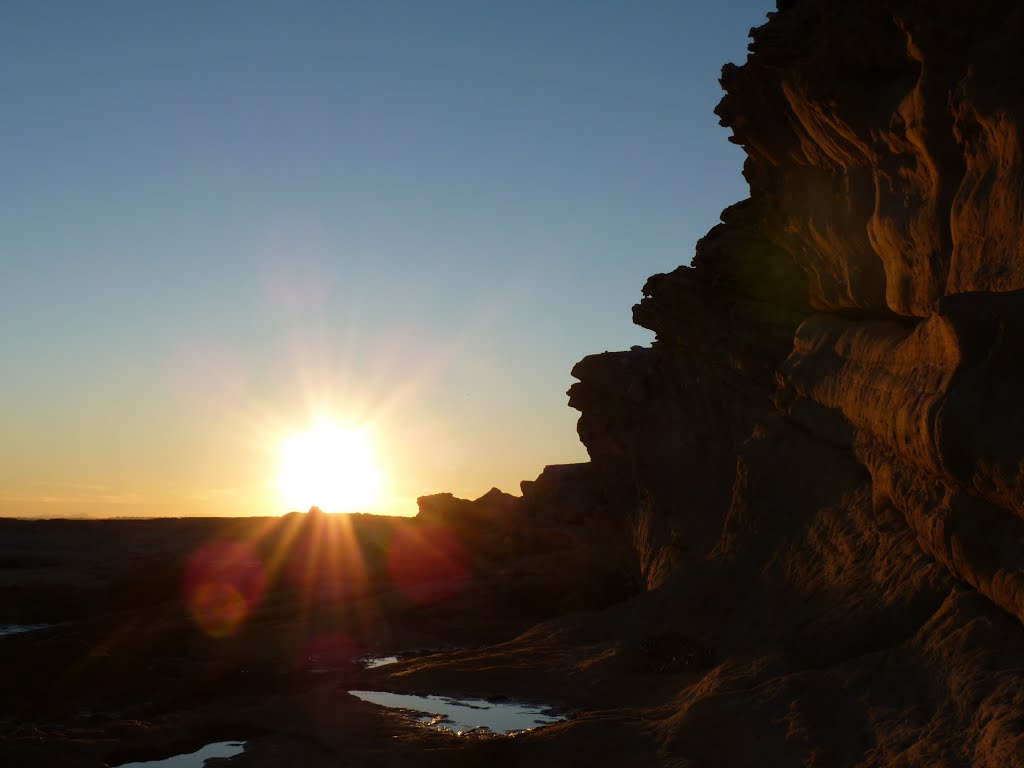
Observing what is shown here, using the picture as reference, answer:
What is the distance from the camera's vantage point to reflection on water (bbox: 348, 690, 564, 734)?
1595 centimetres

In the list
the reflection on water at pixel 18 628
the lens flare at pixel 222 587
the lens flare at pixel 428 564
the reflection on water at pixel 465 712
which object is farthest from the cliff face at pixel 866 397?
the reflection on water at pixel 18 628

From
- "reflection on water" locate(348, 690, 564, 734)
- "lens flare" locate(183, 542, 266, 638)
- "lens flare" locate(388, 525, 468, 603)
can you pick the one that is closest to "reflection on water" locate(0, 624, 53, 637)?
"lens flare" locate(183, 542, 266, 638)

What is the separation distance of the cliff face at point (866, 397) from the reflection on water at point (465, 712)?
125 inches

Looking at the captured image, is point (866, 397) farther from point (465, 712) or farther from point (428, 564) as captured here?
point (428, 564)

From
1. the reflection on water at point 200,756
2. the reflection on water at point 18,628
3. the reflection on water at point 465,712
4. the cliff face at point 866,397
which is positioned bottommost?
the reflection on water at point 465,712

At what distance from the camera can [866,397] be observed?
15188 mm

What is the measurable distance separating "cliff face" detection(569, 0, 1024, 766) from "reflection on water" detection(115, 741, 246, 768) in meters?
6.91

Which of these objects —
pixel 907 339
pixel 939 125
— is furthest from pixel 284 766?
pixel 939 125

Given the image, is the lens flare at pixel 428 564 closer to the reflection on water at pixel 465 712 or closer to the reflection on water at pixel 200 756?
the reflection on water at pixel 465 712

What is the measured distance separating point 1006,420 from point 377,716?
11.5 metres

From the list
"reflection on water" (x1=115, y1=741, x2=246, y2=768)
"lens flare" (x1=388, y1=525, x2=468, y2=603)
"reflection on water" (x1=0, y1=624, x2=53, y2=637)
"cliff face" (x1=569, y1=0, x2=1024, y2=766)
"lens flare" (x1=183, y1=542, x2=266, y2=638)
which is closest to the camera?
"cliff face" (x1=569, y1=0, x2=1024, y2=766)

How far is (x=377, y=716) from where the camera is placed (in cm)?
1661

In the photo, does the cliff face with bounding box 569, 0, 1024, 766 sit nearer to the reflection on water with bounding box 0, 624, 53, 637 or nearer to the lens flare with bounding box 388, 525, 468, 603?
the lens flare with bounding box 388, 525, 468, 603

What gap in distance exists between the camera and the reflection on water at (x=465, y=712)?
1595 cm
